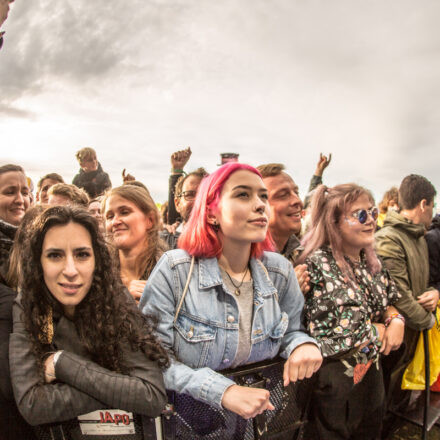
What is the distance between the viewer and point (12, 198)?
2695 millimetres

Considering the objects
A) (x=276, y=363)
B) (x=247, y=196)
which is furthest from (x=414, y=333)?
(x=247, y=196)

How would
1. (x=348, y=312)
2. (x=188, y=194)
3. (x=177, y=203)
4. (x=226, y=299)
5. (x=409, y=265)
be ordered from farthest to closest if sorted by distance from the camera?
(x=177, y=203) < (x=188, y=194) < (x=409, y=265) < (x=348, y=312) < (x=226, y=299)

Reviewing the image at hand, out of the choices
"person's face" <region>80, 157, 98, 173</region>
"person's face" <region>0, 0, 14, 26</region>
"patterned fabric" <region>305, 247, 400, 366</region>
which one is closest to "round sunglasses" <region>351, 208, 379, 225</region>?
"patterned fabric" <region>305, 247, 400, 366</region>

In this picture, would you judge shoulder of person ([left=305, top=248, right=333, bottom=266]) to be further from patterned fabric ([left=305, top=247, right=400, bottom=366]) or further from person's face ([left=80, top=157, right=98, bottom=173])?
person's face ([left=80, top=157, right=98, bottom=173])

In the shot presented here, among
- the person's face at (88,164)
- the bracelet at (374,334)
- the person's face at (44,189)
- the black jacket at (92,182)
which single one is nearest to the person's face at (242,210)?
the bracelet at (374,334)

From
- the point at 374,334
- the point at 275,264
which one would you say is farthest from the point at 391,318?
the point at 275,264

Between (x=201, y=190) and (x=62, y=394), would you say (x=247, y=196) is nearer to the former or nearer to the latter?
(x=201, y=190)

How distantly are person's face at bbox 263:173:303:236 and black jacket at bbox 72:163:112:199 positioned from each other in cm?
343

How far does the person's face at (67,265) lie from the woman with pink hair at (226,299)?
28 cm

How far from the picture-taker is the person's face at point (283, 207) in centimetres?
277

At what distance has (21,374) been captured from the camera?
4.37 feet

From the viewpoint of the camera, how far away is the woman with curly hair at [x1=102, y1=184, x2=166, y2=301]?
2.46 meters

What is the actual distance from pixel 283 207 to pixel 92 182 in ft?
12.1

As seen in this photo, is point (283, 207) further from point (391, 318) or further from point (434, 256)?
point (434, 256)
